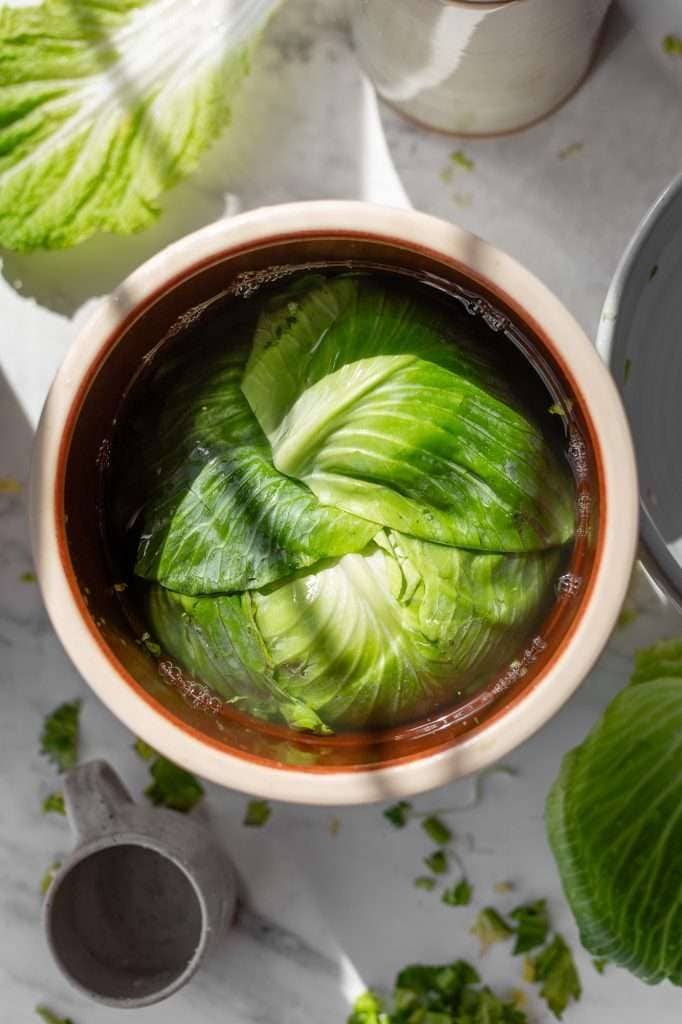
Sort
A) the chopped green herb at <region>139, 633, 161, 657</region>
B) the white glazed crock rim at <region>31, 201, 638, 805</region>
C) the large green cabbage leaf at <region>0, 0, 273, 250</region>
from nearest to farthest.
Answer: the white glazed crock rim at <region>31, 201, 638, 805</region> → the chopped green herb at <region>139, 633, 161, 657</region> → the large green cabbage leaf at <region>0, 0, 273, 250</region>

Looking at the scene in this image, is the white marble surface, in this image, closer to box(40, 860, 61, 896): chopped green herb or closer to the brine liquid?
box(40, 860, 61, 896): chopped green herb

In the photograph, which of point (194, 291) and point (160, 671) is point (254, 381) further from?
point (160, 671)

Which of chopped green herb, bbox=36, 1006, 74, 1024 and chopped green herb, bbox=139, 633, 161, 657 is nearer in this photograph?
chopped green herb, bbox=139, 633, 161, 657

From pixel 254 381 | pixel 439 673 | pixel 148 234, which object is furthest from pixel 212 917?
pixel 148 234

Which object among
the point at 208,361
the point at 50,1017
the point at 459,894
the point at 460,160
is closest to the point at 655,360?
the point at 460,160

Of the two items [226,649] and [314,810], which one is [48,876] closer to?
[314,810]

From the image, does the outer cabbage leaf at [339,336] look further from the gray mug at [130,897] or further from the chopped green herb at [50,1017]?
the chopped green herb at [50,1017]

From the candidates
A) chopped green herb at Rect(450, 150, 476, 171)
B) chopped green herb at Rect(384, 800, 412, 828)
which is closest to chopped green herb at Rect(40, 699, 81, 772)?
chopped green herb at Rect(384, 800, 412, 828)
